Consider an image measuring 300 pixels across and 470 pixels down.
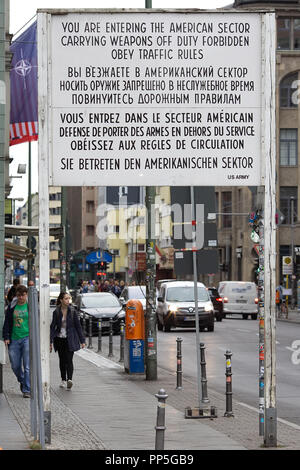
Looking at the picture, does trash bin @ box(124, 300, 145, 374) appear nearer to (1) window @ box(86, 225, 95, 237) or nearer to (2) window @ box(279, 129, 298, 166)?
(2) window @ box(279, 129, 298, 166)

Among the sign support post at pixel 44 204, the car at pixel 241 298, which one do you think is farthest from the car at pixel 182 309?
the sign support post at pixel 44 204

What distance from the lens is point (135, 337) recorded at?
75.7ft

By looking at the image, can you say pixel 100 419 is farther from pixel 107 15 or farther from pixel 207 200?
pixel 107 15

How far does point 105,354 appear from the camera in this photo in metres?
30.6

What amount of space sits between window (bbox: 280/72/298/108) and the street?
3922cm

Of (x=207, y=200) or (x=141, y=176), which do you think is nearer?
(x=141, y=176)

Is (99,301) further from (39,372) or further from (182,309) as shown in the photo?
(39,372)

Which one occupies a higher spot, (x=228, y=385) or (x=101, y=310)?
(x=228, y=385)

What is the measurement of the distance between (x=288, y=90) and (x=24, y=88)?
51.5 m

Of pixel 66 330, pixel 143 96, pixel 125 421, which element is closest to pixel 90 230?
pixel 66 330

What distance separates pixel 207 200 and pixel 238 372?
8.33m

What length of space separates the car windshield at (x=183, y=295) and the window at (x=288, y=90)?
132 ft
